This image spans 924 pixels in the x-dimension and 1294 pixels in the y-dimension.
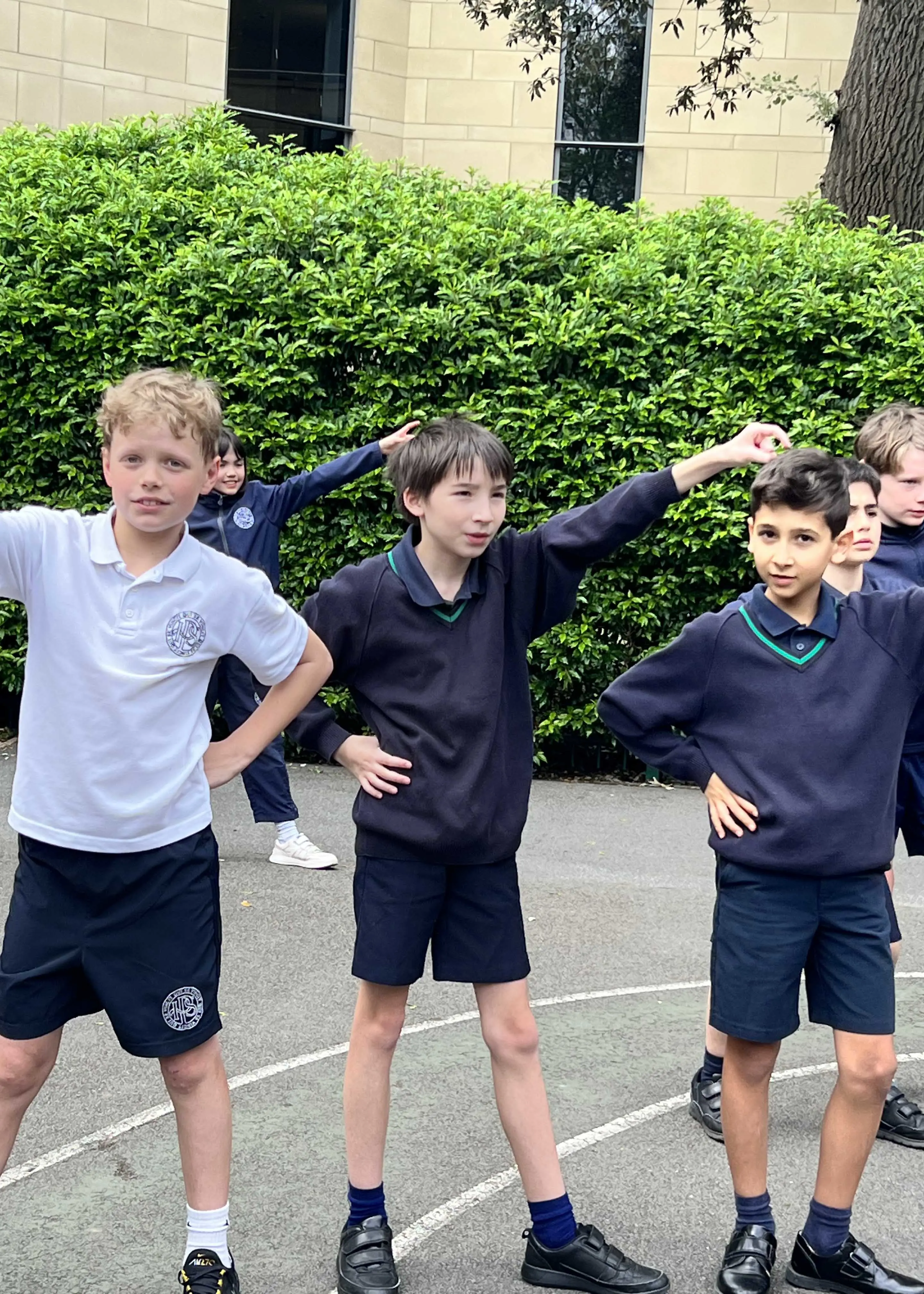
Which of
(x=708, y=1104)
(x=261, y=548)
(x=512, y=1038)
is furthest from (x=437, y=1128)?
(x=261, y=548)

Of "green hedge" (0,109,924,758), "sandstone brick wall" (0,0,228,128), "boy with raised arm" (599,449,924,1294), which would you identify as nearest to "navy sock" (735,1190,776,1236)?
"boy with raised arm" (599,449,924,1294)

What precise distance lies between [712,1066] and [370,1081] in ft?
Answer: 4.33

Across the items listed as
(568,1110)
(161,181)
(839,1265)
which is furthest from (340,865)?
(161,181)

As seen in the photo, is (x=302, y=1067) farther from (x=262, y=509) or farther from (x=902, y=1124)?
(x=262, y=509)

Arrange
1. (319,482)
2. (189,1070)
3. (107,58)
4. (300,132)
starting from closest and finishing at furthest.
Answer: (189,1070) < (319,482) < (107,58) < (300,132)

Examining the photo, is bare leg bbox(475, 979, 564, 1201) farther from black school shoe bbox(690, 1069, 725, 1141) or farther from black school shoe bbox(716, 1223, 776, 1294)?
black school shoe bbox(690, 1069, 725, 1141)

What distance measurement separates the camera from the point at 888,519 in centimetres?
419

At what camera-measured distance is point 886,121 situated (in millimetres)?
10258

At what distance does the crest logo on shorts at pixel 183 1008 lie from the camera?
295 cm

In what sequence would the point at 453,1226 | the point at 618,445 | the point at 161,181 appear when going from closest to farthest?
the point at 453,1226 < the point at 618,445 < the point at 161,181

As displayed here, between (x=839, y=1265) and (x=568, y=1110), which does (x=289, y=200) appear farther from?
(x=839, y=1265)

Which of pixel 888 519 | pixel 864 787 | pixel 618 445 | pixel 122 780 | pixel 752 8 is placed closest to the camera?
pixel 122 780

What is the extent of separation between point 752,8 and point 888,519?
14.5 metres

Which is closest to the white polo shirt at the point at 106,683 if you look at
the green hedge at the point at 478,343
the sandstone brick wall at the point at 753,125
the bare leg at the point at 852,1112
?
the bare leg at the point at 852,1112
